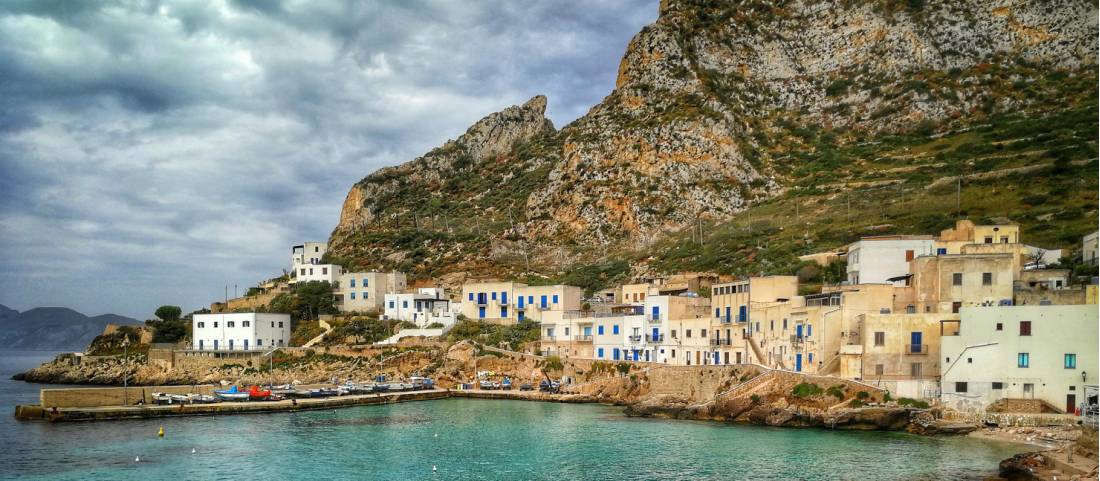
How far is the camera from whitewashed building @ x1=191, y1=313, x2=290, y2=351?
80500 mm

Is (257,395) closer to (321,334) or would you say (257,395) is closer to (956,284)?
(321,334)

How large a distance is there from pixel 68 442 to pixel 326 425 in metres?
13.3

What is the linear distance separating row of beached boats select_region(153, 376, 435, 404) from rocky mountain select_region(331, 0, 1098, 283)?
1352 inches

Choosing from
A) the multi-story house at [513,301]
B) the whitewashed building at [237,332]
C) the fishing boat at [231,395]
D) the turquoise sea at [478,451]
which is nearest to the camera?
the turquoise sea at [478,451]

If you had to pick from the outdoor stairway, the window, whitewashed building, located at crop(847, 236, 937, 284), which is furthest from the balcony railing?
the outdoor stairway

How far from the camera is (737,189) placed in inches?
4461

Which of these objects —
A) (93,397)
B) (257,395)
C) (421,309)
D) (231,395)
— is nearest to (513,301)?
(421,309)

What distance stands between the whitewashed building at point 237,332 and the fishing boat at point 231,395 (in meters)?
17.0

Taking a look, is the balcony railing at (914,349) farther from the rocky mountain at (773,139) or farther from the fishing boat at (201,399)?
the fishing boat at (201,399)

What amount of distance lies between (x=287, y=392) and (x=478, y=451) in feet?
92.1

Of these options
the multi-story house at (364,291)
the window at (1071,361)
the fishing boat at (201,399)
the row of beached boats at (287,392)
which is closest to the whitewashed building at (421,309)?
the multi-story house at (364,291)

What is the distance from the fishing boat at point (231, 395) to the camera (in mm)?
61153

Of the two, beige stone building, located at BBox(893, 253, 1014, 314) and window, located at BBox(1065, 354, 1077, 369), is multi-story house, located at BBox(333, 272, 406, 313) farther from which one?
window, located at BBox(1065, 354, 1077, 369)

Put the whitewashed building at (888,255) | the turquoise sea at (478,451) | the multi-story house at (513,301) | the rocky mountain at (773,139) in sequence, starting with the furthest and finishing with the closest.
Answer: the rocky mountain at (773,139) → the multi-story house at (513,301) → the whitewashed building at (888,255) → the turquoise sea at (478,451)
